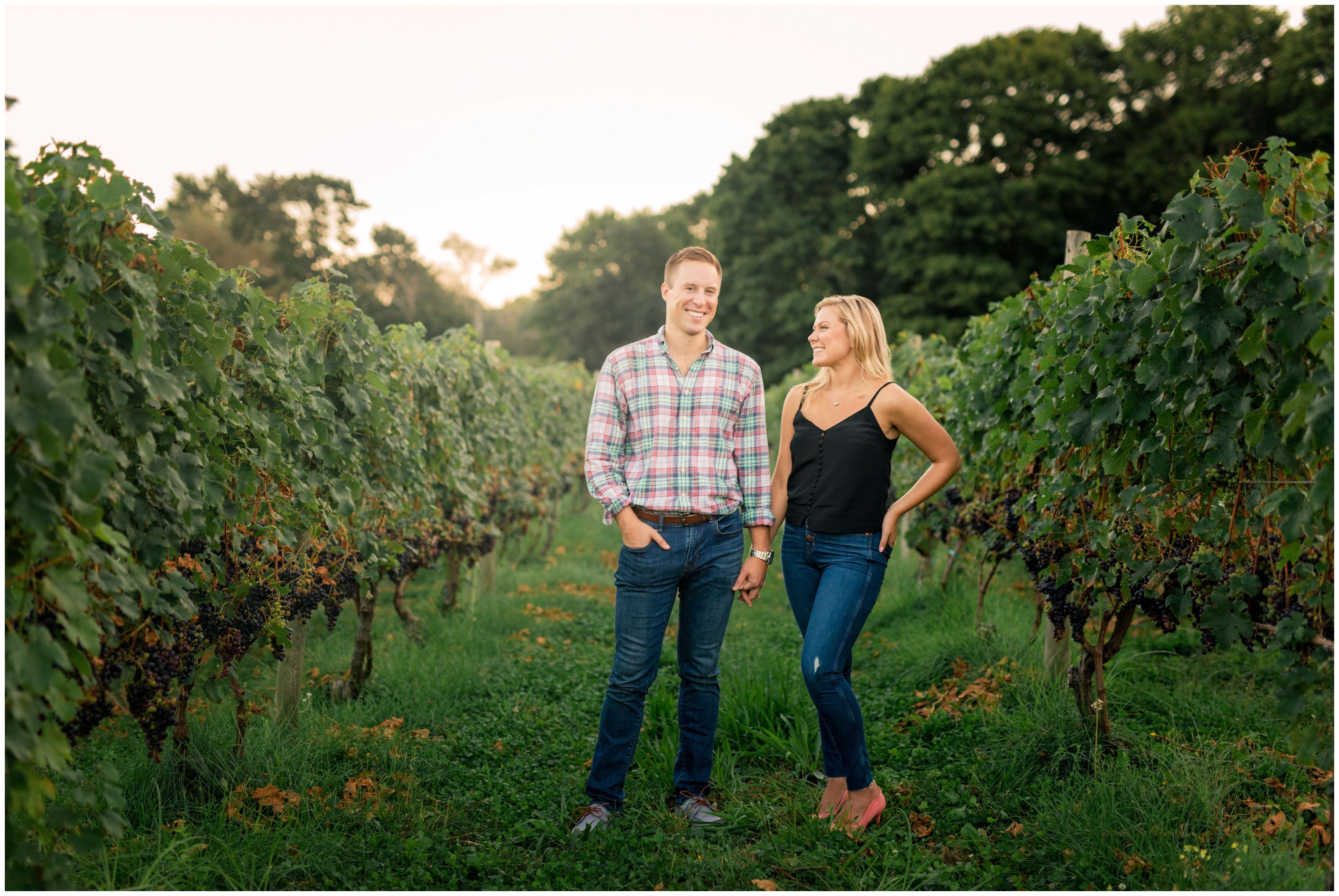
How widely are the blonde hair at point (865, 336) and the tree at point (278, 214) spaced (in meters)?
31.5

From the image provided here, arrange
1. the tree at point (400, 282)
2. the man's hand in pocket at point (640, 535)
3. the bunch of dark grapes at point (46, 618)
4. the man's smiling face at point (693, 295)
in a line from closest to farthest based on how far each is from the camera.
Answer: the bunch of dark grapes at point (46, 618)
the man's hand in pocket at point (640, 535)
the man's smiling face at point (693, 295)
the tree at point (400, 282)

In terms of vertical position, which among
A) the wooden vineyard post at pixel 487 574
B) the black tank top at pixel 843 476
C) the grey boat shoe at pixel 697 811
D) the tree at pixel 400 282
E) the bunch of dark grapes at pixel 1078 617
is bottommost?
the wooden vineyard post at pixel 487 574

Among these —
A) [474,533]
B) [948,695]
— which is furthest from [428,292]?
[948,695]

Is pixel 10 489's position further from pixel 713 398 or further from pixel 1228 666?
pixel 1228 666

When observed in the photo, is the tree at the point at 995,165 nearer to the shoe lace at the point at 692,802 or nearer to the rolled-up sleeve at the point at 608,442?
the rolled-up sleeve at the point at 608,442

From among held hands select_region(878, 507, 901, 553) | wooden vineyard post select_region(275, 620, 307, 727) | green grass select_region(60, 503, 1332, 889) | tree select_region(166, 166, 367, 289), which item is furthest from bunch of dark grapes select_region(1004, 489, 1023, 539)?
tree select_region(166, 166, 367, 289)

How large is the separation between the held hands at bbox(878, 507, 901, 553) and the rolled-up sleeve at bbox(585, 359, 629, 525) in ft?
1.61

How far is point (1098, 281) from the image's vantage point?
3141mm

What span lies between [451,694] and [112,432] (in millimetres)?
2657

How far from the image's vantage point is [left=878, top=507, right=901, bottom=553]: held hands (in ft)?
9.82

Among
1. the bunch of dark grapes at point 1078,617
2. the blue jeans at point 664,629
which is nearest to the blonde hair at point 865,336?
the blue jeans at point 664,629

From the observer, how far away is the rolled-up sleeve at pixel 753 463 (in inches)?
121

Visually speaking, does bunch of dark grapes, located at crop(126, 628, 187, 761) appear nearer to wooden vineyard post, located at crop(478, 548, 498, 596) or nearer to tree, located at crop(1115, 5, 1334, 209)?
wooden vineyard post, located at crop(478, 548, 498, 596)

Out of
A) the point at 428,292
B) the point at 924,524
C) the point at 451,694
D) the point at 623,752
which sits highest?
the point at 428,292
